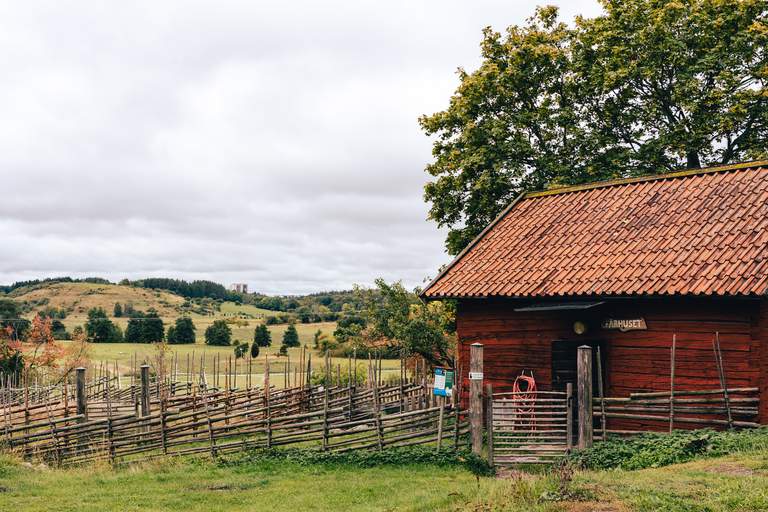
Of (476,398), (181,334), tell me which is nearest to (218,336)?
(181,334)

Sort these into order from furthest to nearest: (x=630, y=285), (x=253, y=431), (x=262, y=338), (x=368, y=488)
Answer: (x=262, y=338), (x=253, y=431), (x=630, y=285), (x=368, y=488)

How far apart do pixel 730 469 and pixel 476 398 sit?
15.1ft

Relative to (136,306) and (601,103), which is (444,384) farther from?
(136,306)

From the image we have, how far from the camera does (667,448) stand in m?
10.6

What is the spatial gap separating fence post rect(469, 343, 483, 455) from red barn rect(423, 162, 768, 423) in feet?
8.04

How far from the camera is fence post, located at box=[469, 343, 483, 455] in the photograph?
12281 millimetres

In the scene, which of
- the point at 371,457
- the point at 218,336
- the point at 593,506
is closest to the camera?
the point at 593,506

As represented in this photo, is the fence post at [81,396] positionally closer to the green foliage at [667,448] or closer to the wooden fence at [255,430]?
the wooden fence at [255,430]

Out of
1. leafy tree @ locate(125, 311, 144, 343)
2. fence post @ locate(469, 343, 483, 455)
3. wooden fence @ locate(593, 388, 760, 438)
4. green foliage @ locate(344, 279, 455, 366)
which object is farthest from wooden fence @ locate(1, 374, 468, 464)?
leafy tree @ locate(125, 311, 144, 343)

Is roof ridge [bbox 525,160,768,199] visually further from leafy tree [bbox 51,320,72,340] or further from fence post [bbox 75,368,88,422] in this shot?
leafy tree [bbox 51,320,72,340]

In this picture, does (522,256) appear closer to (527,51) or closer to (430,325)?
(527,51)

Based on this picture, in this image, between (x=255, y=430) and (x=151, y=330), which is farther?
(x=151, y=330)

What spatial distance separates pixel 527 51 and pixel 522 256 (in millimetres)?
8923

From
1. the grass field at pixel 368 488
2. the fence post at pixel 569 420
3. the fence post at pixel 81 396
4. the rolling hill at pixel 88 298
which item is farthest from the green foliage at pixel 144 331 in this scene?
the fence post at pixel 569 420
